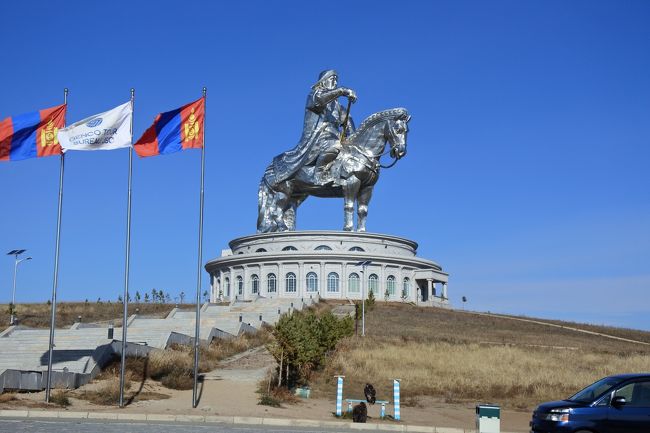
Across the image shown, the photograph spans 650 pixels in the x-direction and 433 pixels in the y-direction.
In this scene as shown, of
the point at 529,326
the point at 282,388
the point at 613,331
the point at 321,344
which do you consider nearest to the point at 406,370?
the point at 321,344

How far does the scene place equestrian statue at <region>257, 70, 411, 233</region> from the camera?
2477 inches

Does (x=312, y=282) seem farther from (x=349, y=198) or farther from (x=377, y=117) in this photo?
(x=377, y=117)

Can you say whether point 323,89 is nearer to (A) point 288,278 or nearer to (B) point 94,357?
(A) point 288,278

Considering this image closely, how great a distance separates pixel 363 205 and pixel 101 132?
47.5 meters

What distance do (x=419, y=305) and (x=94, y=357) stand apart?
46.4 m

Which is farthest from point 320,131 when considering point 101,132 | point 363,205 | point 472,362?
point 101,132

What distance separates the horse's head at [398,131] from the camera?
2445 inches

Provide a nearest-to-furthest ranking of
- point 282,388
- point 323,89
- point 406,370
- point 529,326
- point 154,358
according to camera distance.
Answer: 1. point 282,388
2. point 154,358
3. point 406,370
4. point 529,326
5. point 323,89

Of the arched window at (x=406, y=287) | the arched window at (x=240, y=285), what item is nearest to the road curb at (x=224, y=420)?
the arched window at (x=406, y=287)

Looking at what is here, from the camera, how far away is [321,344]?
26281mm

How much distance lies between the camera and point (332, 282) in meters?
67.7

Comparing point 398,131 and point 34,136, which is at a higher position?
point 398,131

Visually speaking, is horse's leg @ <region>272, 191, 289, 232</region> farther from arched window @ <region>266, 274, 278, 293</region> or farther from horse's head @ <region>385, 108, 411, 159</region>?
horse's head @ <region>385, 108, 411, 159</region>

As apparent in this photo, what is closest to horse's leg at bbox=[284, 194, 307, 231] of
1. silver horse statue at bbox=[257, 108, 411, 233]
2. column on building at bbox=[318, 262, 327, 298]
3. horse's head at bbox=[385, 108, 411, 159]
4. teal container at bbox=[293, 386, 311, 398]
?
silver horse statue at bbox=[257, 108, 411, 233]
